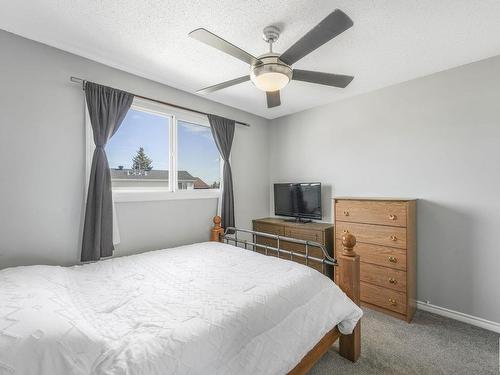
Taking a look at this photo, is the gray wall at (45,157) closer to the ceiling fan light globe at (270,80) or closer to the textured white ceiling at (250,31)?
the textured white ceiling at (250,31)

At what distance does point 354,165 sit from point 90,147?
10.3 ft

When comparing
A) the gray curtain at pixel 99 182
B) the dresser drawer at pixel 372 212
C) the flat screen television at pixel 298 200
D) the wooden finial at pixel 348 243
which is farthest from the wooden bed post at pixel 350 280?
the gray curtain at pixel 99 182

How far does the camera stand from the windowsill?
255 cm

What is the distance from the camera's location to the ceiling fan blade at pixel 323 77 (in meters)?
1.91

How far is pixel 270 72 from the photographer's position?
5.76 ft

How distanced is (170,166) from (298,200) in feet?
6.25

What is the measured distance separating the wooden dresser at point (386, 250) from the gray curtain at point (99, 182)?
2.59m

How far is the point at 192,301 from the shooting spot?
139cm

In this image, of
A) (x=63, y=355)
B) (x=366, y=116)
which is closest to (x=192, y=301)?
(x=63, y=355)

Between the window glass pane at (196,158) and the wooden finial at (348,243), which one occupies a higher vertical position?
the window glass pane at (196,158)

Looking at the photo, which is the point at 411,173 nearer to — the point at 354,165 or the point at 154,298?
the point at 354,165

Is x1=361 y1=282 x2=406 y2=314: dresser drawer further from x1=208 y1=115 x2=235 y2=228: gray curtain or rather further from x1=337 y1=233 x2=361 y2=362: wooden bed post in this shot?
x1=208 y1=115 x2=235 y2=228: gray curtain

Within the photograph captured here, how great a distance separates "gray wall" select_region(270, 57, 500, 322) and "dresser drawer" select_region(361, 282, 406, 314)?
474 mm

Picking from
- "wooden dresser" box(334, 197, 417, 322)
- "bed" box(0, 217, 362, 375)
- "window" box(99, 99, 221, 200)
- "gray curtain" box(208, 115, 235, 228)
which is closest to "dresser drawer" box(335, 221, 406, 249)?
"wooden dresser" box(334, 197, 417, 322)
